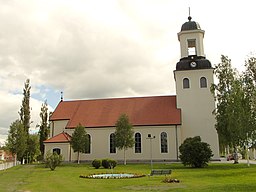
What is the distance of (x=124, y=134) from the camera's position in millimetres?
37531

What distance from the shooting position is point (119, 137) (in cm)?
3750

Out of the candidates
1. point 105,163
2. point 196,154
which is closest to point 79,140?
point 105,163

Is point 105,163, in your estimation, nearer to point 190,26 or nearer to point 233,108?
point 233,108

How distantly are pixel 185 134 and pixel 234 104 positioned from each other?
10.6m

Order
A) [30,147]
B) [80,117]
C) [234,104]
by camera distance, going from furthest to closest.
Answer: [30,147]
[80,117]
[234,104]

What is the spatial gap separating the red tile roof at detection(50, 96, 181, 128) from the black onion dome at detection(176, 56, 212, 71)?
5.05 metres

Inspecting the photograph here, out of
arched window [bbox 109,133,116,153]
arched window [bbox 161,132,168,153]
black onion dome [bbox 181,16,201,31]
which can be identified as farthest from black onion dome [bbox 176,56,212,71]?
arched window [bbox 109,133,116,153]

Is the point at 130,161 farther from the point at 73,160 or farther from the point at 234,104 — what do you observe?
the point at 234,104

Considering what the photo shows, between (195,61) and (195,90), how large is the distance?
3.96m

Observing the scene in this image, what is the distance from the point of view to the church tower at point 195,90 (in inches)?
1563

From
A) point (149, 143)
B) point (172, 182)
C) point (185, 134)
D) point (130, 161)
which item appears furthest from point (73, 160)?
point (172, 182)

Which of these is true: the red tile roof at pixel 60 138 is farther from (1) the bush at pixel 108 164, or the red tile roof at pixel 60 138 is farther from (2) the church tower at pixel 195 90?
(2) the church tower at pixel 195 90

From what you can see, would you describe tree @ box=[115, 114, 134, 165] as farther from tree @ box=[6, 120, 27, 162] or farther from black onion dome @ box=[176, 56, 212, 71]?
tree @ box=[6, 120, 27, 162]

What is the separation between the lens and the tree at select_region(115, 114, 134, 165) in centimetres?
3750
